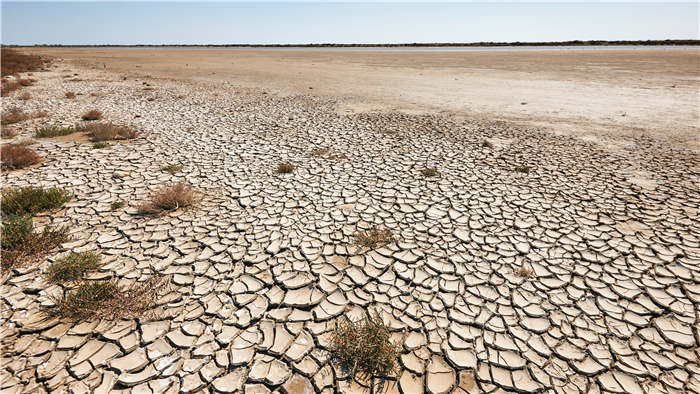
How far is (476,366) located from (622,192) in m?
5.01

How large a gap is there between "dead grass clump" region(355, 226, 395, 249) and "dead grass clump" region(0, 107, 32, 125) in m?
11.5

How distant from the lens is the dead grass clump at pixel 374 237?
431 cm

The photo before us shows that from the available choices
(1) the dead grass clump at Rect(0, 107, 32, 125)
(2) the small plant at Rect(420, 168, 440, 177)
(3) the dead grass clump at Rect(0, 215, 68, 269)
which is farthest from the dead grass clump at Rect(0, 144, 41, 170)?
(2) the small plant at Rect(420, 168, 440, 177)

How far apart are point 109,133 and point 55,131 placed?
5.37ft

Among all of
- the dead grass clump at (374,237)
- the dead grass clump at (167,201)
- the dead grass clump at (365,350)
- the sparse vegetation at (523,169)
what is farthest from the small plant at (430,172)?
the dead grass clump at (167,201)

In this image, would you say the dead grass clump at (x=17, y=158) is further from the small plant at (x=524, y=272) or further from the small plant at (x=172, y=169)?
the small plant at (x=524, y=272)

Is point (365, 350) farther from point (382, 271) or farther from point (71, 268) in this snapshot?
point (71, 268)

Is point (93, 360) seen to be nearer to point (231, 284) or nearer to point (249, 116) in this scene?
point (231, 284)

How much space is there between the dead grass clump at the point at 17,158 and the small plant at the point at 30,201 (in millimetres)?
1649

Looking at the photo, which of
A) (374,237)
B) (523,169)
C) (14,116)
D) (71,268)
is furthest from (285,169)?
(14,116)

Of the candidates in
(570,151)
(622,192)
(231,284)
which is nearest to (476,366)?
(231,284)

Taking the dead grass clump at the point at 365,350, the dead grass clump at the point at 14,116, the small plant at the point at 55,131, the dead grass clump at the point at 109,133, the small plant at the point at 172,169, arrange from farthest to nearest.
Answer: the dead grass clump at the point at 14,116 → the small plant at the point at 55,131 → the dead grass clump at the point at 109,133 → the small plant at the point at 172,169 → the dead grass clump at the point at 365,350

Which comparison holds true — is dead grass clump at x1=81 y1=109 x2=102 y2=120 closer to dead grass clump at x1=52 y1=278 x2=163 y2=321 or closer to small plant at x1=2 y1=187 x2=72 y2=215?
small plant at x1=2 y1=187 x2=72 y2=215

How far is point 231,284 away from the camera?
3586 mm
